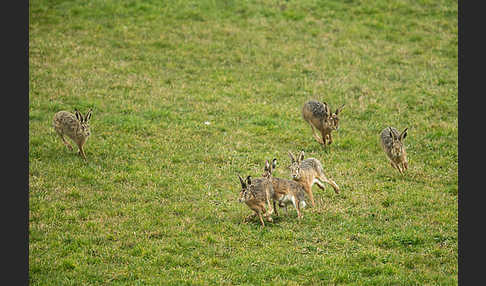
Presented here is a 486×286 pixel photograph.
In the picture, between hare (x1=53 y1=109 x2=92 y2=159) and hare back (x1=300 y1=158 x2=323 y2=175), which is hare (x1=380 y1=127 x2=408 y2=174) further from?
hare (x1=53 y1=109 x2=92 y2=159)

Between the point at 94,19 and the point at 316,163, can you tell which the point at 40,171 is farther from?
the point at 94,19

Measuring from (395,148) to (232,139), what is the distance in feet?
16.0

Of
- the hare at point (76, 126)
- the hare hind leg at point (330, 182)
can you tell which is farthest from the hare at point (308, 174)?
the hare at point (76, 126)

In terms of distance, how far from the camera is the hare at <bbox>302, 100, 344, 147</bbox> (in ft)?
58.1

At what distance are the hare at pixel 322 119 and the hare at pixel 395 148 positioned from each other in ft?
5.97

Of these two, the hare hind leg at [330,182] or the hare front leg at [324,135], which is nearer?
the hare hind leg at [330,182]

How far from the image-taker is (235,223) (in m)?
12.9

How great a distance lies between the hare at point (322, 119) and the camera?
17703 millimetres

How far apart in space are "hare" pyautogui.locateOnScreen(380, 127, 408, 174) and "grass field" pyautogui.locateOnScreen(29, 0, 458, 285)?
0.38 m

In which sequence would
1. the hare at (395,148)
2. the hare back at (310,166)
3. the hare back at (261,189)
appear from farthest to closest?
the hare at (395,148) < the hare back at (310,166) < the hare back at (261,189)

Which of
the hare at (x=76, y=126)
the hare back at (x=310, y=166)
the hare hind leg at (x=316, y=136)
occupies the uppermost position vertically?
the hare at (x=76, y=126)

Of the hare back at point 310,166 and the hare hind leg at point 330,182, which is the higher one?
the hare back at point 310,166

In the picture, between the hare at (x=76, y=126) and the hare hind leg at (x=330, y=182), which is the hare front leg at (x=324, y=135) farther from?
the hare at (x=76, y=126)

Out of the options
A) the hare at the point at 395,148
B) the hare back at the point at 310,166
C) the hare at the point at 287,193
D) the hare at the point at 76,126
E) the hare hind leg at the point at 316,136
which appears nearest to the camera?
the hare at the point at 287,193
